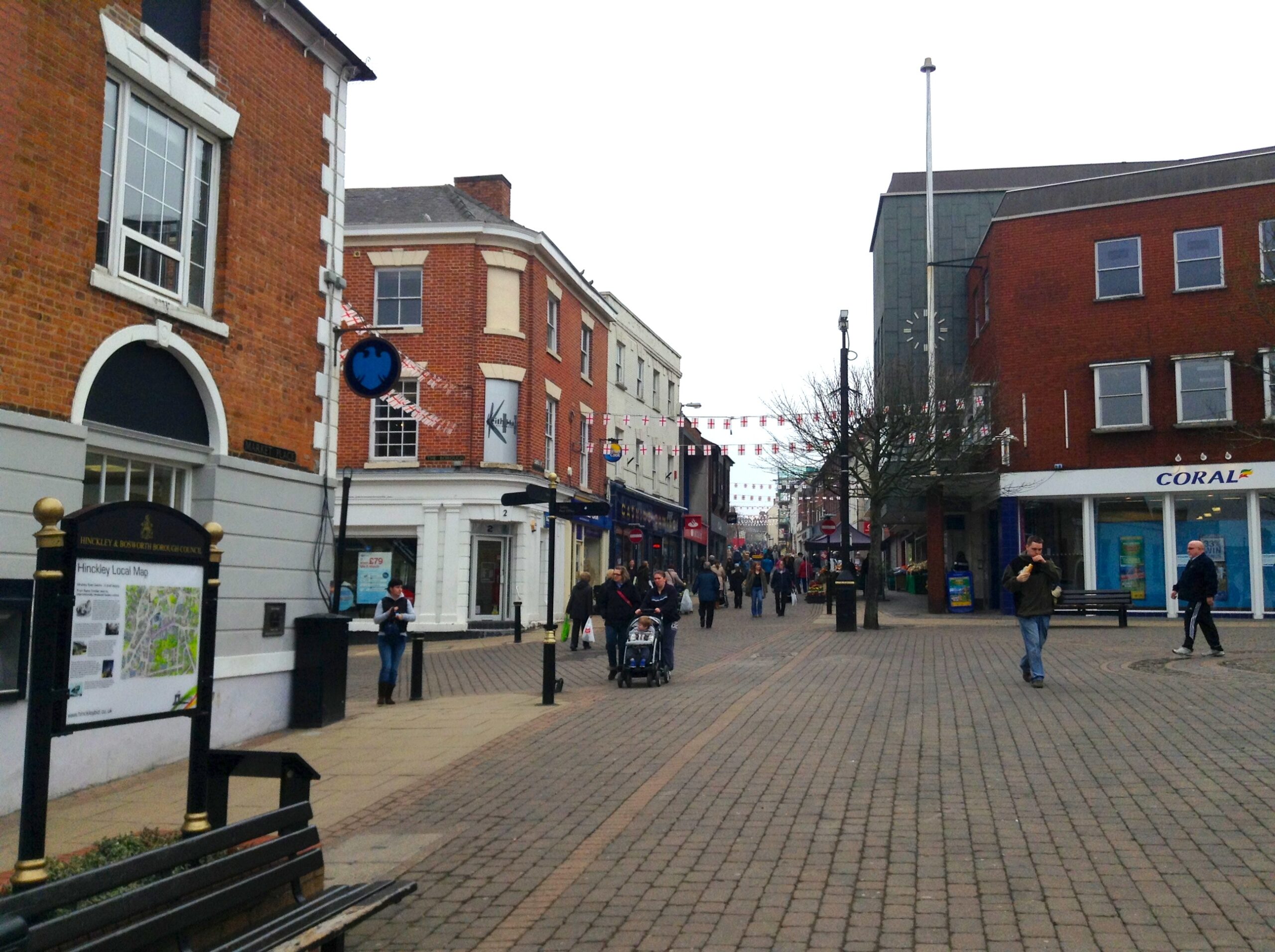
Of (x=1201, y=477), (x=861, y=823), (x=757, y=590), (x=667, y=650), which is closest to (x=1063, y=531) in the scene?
(x=1201, y=477)

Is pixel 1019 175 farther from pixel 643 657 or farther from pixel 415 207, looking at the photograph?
pixel 643 657

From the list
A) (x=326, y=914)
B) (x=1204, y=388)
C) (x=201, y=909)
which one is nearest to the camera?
(x=201, y=909)

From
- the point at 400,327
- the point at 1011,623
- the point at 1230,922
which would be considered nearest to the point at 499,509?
the point at 400,327

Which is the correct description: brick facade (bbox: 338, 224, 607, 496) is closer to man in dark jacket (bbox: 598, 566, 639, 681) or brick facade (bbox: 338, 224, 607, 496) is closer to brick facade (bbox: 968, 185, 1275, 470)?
brick facade (bbox: 968, 185, 1275, 470)

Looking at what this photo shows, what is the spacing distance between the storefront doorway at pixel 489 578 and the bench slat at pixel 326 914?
23831 millimetres

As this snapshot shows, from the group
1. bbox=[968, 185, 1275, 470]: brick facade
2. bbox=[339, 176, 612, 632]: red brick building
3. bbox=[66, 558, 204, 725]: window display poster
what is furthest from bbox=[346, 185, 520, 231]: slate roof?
bbox=[66, 558, 204, 725]: window display poster

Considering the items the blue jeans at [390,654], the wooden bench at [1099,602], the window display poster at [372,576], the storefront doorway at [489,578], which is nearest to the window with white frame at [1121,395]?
the wooden bench at [1099,602]

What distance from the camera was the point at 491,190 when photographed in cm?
3331

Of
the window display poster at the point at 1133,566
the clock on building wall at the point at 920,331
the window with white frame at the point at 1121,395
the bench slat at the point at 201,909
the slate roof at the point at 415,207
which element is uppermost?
the slate roof at the point at 415,207

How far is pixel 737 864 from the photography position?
6781 millimetres

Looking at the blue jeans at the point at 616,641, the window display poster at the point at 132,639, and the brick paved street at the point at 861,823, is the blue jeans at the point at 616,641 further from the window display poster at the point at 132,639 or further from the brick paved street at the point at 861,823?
the window display poster at the point at 132,639

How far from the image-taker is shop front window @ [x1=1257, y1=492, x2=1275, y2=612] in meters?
27.0

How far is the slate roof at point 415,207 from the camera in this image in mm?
30266

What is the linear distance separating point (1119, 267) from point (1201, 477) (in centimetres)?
545
